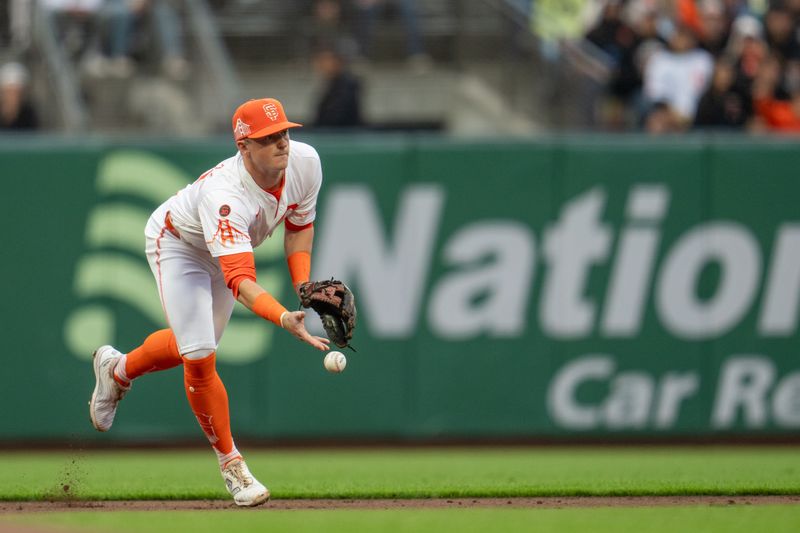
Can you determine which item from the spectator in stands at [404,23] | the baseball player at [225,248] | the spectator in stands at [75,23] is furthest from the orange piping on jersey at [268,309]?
the spectator in stands at [404,23]

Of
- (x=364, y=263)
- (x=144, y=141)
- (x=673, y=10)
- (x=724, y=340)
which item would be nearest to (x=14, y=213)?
(x=144, y=141)

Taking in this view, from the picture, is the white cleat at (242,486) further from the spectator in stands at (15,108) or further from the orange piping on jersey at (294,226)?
the spectator in stands at (15,108)

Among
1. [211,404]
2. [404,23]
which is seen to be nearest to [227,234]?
[211,404]

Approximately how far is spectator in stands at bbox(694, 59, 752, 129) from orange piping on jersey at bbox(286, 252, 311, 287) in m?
6.76

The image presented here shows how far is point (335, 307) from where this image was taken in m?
7.39

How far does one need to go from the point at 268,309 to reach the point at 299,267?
3.61 ft

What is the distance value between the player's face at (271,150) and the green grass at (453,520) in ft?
6.25

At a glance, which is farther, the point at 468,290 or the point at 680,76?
the point at 680,76

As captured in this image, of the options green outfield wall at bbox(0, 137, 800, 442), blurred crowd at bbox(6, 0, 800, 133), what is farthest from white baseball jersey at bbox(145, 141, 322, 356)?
blurred crowd at bbox(6, 0, 800, 133)

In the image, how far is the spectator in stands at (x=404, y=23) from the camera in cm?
1612

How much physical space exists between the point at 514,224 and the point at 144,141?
344 cm

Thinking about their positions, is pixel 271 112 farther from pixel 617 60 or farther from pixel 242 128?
pixel 617 60

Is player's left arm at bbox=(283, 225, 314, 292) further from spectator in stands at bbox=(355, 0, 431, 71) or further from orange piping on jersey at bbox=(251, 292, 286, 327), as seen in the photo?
spectator in stands at bbox=(355, 0, 431, 71)

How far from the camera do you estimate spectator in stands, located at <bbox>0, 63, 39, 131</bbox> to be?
13.8 m
